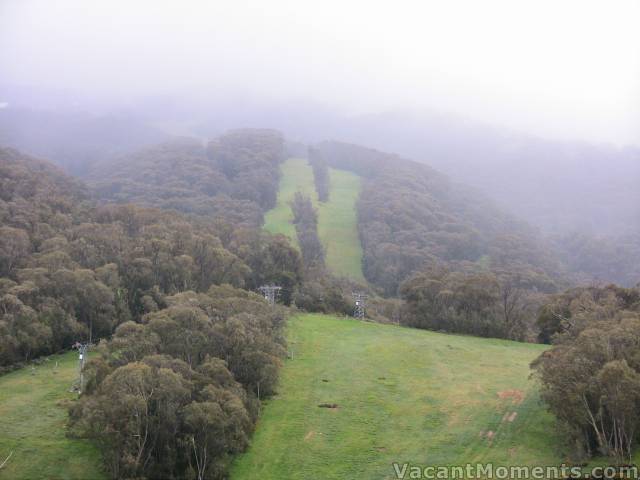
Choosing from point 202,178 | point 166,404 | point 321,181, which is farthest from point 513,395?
point 321,181

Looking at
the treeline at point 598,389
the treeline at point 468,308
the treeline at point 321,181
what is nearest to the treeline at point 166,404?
the treeline at point 598,389

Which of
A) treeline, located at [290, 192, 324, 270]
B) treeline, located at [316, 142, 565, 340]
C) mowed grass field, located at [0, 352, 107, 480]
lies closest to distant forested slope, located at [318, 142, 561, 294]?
treeline, located at [316, 142, 565, 340]

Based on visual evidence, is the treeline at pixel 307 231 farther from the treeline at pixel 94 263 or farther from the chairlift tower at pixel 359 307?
the chairlift tower at pixel 359 307

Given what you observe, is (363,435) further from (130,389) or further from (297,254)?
(297,254)

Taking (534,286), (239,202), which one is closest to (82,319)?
(534,286)

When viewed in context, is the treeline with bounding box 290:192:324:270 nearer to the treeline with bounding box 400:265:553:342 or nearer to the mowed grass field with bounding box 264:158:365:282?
the mowed grass field with bounding box 264:158:365:282

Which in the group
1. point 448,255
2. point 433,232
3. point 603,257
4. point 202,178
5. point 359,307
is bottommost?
point 603,257

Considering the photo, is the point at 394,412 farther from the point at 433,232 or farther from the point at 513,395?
the point at 433,232
